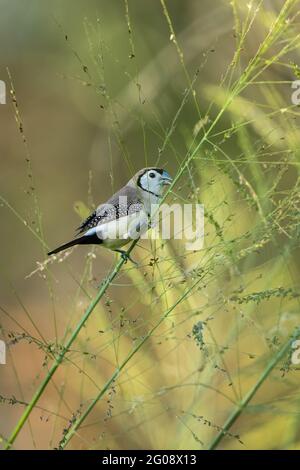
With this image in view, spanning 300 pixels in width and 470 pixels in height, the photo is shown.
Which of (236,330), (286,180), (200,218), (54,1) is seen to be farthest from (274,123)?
(54,1)


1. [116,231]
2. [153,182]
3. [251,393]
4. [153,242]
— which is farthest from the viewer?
[153,182]

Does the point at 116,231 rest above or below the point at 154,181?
below

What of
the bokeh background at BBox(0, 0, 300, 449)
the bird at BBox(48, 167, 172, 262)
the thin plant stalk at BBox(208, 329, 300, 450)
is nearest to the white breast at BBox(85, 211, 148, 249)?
the bird at BBox(48, 167, 172, 262)

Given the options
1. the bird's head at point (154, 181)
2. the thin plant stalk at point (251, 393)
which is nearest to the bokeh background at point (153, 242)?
the thin plant stalk at point (251, 393)

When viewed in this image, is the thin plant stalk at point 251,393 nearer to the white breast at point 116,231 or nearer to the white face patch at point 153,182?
the white breast at point 116,231

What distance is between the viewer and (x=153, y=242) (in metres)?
1.42

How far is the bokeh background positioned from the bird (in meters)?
0.10

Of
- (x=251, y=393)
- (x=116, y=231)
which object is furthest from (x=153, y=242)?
(x=116, y=231)

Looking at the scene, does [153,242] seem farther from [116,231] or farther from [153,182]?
[153,182]

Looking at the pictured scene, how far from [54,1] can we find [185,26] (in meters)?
0.77

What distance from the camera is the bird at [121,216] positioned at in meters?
1.92

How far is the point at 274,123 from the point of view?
4.62ft

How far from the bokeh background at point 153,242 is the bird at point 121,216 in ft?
0.33

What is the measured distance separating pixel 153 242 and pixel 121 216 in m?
0.59
